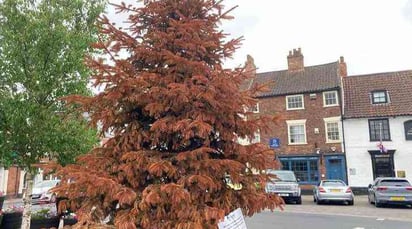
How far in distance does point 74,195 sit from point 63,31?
4675mm

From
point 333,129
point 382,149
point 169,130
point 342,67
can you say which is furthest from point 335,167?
point 169,130

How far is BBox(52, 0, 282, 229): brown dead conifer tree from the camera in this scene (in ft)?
11.8

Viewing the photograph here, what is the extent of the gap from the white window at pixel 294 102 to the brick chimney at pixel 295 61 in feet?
12.6

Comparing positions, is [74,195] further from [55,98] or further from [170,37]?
[55,98]

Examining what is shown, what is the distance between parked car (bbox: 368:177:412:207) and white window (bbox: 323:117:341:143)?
28.6 feet

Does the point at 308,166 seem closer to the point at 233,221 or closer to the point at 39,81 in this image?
the point at 39,81

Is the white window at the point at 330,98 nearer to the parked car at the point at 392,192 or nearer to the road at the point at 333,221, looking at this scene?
the parked car at the point at 392,192

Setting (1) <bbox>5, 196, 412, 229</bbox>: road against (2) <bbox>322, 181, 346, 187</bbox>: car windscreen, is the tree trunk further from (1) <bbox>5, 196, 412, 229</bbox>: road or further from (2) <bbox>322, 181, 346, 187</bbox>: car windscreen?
(2) <bbox>322, 181, 346, 187</bbox>: car windscreen

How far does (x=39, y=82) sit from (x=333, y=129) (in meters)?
25.3

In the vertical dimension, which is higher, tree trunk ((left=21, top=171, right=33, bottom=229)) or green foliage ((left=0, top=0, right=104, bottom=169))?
green foliage ((left=0, top=0, right=104, bottom=169))

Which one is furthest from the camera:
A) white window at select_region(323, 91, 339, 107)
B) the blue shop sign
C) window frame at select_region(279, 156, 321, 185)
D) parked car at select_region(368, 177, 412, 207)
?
the blue shop sign

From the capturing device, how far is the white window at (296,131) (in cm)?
2931

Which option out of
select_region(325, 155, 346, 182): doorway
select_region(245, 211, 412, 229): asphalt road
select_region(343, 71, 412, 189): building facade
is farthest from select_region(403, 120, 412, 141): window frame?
select_region(245, 211, 412, 229): asphalt road

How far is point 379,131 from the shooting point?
2673 centimetres
